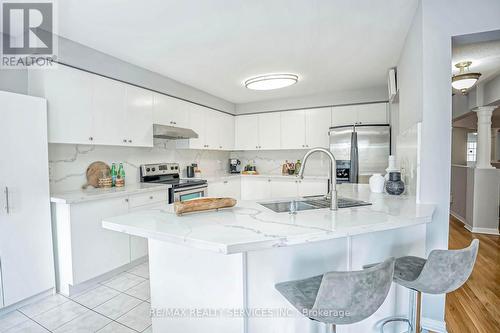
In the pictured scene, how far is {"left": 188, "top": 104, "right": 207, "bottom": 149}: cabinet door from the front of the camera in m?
4.07

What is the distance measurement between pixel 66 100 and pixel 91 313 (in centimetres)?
192

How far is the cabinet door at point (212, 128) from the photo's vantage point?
4.43 m

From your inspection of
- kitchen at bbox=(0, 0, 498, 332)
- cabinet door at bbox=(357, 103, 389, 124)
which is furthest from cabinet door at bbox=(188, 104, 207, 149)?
cabinet door at bbox=(357, 103, 389, 124)

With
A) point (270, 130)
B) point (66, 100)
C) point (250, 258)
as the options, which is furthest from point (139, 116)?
point (250, 258)

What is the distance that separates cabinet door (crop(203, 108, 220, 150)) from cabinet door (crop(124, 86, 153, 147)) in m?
1.19

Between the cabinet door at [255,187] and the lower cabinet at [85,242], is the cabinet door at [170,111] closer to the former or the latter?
the lower cabinet at [85,242]

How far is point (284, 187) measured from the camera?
4.55 meters

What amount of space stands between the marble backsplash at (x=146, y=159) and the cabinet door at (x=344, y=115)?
0.71 m

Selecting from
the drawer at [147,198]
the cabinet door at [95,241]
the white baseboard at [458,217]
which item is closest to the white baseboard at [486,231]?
the white baseboard at [458,217]

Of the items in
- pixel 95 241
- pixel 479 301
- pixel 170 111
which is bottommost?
pixel 479 301

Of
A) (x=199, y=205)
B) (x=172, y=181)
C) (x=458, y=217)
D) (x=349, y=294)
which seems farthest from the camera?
(x=458, y=217)

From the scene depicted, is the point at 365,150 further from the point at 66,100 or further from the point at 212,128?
the point at 66,100

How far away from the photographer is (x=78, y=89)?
8.30ft

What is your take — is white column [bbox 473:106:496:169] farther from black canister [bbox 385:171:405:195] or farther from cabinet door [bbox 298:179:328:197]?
black canister [bbox 385:171:405:195]
